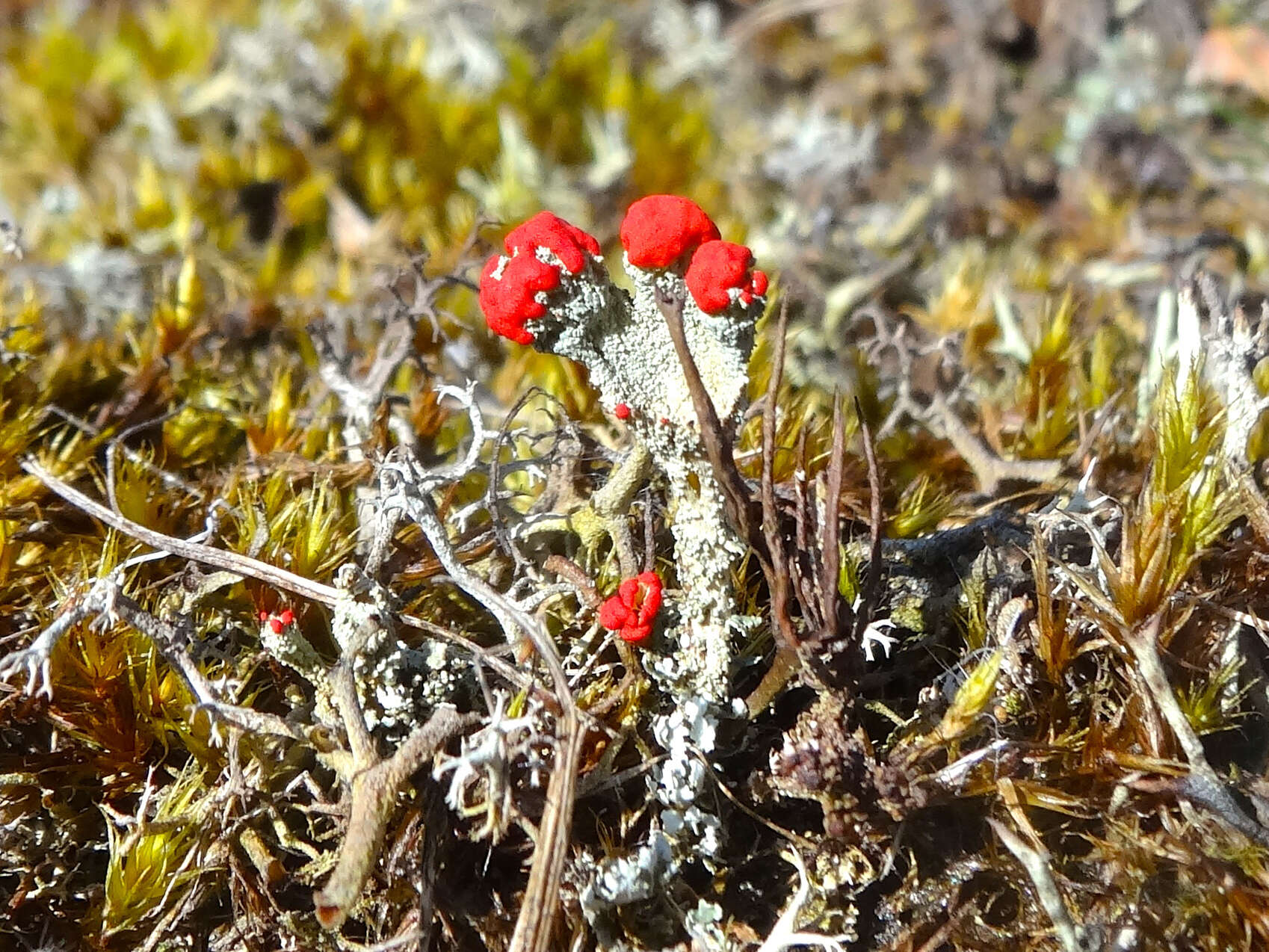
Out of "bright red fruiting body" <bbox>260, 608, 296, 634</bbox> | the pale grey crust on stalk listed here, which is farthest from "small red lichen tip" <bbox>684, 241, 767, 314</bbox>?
"bright red fruiting body" <bbox>260, 608, 296, 634</bbox>

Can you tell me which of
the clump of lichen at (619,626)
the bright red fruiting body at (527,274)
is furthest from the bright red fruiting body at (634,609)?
the bright red fruiting body at (527,274)

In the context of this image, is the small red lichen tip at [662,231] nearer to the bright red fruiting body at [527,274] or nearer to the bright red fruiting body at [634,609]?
the bright red fruiting body at [527,274]

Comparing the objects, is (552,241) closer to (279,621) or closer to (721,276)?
(721,276)

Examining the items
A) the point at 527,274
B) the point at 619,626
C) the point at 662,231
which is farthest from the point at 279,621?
the point at 662,231

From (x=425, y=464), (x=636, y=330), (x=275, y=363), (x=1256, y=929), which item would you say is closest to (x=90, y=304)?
(x=275, y=363)

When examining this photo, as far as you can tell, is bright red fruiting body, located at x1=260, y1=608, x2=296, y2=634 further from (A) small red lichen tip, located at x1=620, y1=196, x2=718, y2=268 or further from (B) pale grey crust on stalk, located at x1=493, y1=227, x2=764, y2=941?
(A) small red lichen tip, located at x1=620, y1=196, x2=718, y2=268

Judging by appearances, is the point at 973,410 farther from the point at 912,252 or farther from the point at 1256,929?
the point at 1256,929
